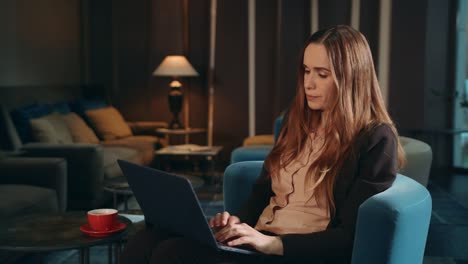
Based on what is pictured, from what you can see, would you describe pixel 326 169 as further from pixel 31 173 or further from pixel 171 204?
pixel 31 173

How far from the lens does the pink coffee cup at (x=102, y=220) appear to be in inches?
77.4

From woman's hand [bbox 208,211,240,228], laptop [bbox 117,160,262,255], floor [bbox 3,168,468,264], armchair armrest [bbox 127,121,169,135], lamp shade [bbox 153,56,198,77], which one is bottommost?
floor [bbox 3,168,468,264]

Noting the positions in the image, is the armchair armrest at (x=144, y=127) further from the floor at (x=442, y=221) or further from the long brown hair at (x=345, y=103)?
the long brown hair at (x=345, y=103)

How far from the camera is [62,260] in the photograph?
9.93 feet

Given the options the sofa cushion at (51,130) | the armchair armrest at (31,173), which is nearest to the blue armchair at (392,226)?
the armchair armrest at (31,173)

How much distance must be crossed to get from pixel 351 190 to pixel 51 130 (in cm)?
326

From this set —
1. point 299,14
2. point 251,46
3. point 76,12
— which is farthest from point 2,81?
point 299,14

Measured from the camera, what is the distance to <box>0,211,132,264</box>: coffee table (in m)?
1.86

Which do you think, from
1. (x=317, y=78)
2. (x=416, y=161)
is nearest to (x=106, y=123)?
(x=416, y=161)

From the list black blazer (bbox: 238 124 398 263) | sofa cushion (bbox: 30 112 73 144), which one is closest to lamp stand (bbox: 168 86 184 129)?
sofa cushion (bbox: 30 112 73 144)

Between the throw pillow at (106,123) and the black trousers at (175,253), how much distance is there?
12.8ft

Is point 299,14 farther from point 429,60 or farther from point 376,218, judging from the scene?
point 376,218

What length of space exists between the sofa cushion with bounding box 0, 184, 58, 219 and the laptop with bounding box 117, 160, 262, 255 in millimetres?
1380

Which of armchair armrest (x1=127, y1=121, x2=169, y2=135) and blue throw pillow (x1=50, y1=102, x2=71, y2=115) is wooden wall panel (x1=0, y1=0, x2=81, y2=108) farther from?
armchair armrest (x1=127, y1=121, x2=169, y2=135)
